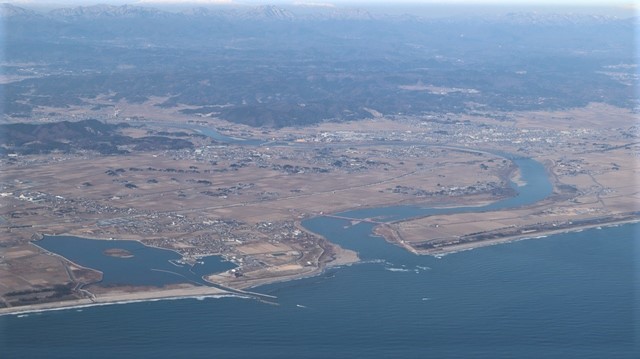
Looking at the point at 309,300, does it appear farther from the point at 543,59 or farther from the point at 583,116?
the point at 543,59

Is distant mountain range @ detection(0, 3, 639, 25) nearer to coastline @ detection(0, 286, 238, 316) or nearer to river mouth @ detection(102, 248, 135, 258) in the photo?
river mouth @ detection(102, 248, 135, 258)

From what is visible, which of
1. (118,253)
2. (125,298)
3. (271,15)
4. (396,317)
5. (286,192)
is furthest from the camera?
(271,15)

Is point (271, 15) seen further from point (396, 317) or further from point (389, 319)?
point (389, 319)

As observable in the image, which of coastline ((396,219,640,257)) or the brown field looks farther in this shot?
coastline ((396,219,640,257))

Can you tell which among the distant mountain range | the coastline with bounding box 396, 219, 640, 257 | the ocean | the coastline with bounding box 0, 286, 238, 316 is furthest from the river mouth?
the distant mountain range

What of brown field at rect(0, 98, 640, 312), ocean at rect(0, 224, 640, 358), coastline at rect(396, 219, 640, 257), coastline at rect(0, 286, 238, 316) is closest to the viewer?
ocean at rect(0, 224, 640, 358)

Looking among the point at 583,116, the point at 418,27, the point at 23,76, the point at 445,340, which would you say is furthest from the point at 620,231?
the point at 418,27

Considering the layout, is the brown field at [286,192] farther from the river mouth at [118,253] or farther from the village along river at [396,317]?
the village along river at [396,317]

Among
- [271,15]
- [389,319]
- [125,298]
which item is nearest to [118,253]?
[125,298]

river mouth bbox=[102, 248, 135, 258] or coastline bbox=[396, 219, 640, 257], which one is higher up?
coastline bbox=[396, 219, 640, 257]
